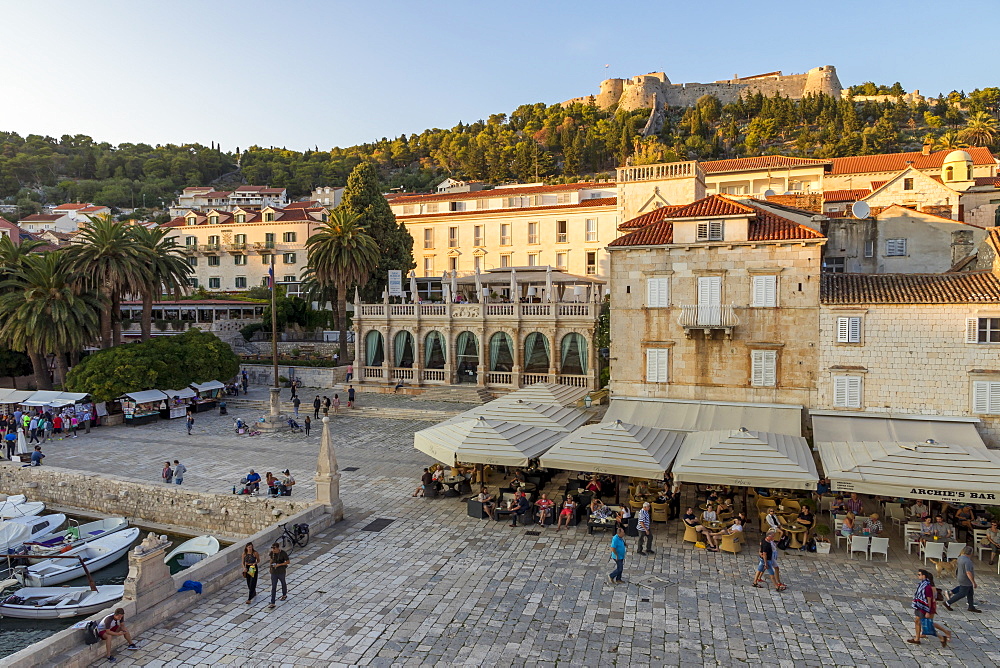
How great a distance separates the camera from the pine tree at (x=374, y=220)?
52500mm

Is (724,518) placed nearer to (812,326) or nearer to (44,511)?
(812,326)

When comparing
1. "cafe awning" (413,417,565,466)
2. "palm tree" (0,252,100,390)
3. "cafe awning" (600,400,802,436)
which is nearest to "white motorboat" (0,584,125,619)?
"cafe awning" (413,417,565,466)

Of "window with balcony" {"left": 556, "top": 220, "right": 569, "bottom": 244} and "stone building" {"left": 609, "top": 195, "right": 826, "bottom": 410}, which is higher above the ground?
"window with balcony" {"left": 556, "top": 220, "right": 569, "bottom": 244}

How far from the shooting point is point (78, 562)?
2119cm

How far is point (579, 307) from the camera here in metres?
38.9

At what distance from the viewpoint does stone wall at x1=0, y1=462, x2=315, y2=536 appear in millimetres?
21795

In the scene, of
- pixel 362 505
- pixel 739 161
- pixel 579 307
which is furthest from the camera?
pixel 739 161

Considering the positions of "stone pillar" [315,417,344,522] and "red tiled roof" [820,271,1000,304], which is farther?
"red tiled roof" [820,271,1000,304]

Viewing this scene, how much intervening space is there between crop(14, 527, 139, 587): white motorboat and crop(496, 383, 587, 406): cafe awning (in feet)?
46.9

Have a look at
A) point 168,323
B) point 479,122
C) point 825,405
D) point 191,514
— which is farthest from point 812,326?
point 479,122

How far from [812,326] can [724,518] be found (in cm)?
977

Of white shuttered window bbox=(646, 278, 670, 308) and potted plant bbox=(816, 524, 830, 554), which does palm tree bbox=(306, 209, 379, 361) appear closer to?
white shuttered window bbox=(646, 278, 670, 308)

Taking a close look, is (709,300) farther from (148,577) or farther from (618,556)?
(148,577)

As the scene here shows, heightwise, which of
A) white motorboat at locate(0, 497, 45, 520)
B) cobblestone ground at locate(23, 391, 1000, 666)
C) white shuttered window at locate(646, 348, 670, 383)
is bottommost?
white motorboat at locate(0, 497, 45, 520)
